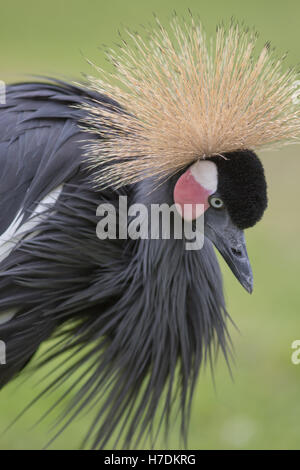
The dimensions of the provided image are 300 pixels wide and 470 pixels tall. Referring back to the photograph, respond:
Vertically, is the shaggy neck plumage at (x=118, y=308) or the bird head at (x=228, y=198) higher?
the bird head at (x=228, y=198)

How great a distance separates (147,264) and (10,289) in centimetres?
27

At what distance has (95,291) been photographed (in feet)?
4.66

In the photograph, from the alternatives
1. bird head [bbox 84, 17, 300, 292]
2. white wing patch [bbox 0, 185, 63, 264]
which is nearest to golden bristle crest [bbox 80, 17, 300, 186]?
bird head [bbox 84, 17, 300, 292]

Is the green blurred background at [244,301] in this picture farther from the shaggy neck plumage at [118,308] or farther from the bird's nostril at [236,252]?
the bird's nostril at [236,252]

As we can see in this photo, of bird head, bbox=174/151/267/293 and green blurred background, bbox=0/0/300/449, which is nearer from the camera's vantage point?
bird head, bbox=174/151/267/293

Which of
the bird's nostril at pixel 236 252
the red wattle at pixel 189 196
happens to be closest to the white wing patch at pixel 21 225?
the red wattle at pixel 189 196

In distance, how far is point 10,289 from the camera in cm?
145

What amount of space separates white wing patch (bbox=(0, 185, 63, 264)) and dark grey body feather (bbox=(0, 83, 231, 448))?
0.01 meters

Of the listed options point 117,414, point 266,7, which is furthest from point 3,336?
point 266,7

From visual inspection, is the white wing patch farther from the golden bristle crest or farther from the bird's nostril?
the bird's nostril

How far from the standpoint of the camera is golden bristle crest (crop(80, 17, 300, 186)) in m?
1.37

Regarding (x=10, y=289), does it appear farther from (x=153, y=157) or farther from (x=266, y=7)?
(x=266, y=7)

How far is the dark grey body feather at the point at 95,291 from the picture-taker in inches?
56.2

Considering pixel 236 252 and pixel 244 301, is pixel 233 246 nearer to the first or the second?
pixel 236 252
